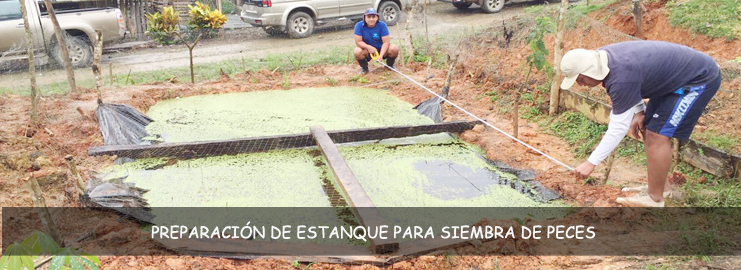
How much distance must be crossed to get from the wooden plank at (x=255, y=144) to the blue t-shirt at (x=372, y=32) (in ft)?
8.94

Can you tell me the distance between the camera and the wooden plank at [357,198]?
3.02 meters

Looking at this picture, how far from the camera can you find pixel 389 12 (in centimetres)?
1178

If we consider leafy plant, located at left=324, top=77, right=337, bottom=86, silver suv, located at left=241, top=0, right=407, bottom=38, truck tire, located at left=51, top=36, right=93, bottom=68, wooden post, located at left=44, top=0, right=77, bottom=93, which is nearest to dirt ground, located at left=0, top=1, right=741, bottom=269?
leafy plant, located at left=324, top=77, right=337, bottom=86

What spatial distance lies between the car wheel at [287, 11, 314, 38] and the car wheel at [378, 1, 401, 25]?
1.43 meters

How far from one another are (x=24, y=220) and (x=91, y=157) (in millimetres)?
1313

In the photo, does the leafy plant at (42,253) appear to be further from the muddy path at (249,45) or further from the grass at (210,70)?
the muddy path at (249,45)

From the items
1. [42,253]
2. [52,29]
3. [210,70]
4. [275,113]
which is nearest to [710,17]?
[275,113]

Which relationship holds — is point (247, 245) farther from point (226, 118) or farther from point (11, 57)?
point (11, 57)

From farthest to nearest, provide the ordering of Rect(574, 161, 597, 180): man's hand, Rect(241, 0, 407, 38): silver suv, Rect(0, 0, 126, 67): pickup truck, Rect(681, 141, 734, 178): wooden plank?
Rect(241, 0, 407, 38): silver suv < Rect(0, 0, 126, 67): pickup truck < Rect(681, 141, 734, 178): wooden plank < Rect(574, 161, 597, 180): man's hand

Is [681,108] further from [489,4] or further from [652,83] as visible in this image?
[489,4]

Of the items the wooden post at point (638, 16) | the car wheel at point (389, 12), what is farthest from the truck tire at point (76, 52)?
the wooden post at point (638, 16)

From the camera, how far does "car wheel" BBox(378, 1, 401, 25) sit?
11656mm

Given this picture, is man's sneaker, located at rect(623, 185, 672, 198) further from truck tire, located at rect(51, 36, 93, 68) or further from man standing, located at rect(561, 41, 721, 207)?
truck tire, located at rect(51, 36, 93, 68)

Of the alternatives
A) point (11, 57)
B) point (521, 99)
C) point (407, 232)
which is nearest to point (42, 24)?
point (11, 57)
